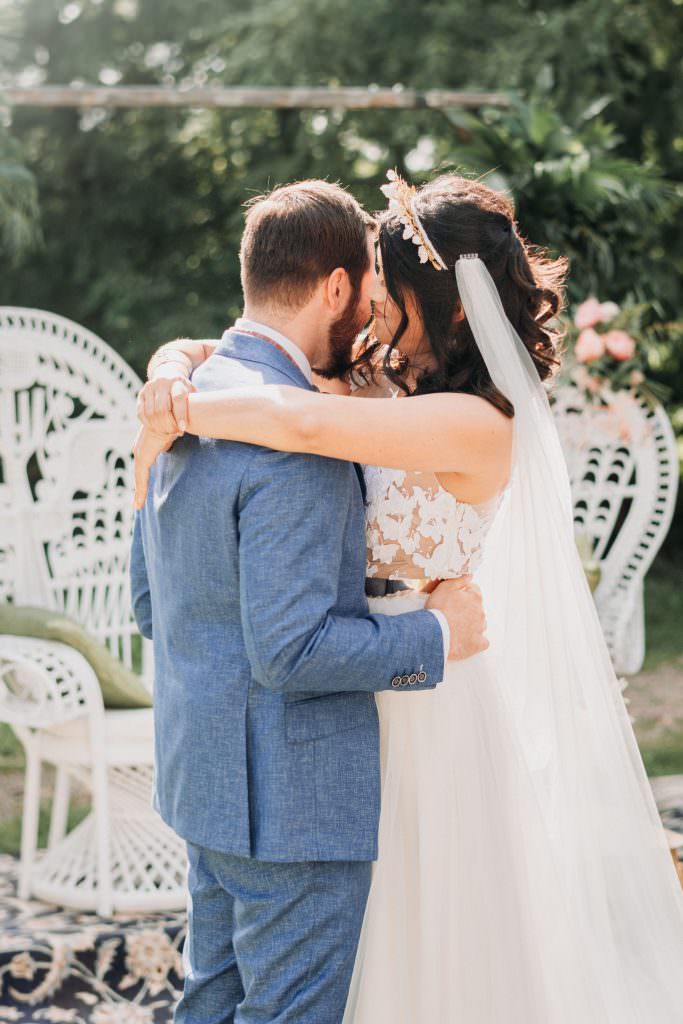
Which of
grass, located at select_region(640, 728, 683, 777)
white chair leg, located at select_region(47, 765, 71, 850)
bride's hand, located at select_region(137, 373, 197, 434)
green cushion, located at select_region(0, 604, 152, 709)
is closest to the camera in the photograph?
bride's hand, located at select_region(137, 373, 197, 434)

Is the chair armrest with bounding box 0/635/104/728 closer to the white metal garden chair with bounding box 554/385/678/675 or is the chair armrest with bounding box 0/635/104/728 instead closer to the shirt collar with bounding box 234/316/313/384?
the shirt collar with bounding box 234/316/313/384

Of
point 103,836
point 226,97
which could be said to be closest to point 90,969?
point 103,836

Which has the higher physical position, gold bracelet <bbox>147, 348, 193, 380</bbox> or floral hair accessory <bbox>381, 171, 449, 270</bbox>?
floral hair accessory <bbox>381, 171, 449, 270</bbox>

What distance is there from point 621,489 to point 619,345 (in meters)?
0.65

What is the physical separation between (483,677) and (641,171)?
4.58 metres

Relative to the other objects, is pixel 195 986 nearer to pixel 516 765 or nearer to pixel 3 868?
pixel 516 765

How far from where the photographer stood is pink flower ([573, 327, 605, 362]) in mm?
5121

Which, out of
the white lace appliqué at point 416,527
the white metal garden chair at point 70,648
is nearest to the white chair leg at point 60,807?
the white metal garden chair at point 70,648

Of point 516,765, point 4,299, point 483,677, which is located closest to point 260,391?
point 483,677

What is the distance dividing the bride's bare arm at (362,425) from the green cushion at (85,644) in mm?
1607

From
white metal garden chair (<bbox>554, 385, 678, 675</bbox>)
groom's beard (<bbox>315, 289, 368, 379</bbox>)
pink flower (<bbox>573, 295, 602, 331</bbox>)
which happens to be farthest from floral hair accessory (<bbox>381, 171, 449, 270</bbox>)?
pink flower (<bbox>573, 295, 602, 331</bbox>)

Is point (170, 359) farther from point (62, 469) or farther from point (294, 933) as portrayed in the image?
point (62, 469)

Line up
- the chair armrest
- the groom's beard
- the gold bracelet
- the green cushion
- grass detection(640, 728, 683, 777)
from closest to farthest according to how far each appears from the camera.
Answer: the groom's beard → the gold bracelet → the chair armrest → the green cushion → grass detection(640, 728, 683, 777)

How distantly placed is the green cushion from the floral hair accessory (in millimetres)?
1754
